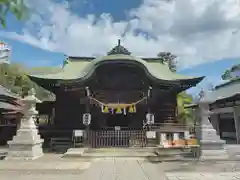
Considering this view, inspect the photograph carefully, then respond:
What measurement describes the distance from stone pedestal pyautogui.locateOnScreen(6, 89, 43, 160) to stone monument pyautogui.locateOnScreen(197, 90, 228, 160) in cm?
827

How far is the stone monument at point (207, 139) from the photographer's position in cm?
1302

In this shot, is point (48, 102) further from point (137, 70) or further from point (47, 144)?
point (137, 70)

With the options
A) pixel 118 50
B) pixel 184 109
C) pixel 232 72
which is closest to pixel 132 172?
pixel 118 50

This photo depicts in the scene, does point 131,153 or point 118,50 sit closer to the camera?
point 131,153

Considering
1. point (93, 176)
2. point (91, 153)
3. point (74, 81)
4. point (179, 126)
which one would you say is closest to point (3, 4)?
point (93, 176)

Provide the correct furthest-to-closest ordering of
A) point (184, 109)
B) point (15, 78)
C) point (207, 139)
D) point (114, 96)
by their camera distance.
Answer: point (15, 78) → point (184, 109) → point (114, 96) → point (207, 139)

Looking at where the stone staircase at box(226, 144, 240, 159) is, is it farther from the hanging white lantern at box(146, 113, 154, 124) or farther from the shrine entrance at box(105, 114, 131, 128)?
the shrine entrance at box(105, 114, 131, 128)

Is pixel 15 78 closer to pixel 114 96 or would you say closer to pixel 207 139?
pixel 114 96

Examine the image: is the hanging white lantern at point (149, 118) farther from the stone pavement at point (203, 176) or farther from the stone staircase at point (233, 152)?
the stone pavement at point (203, 176)

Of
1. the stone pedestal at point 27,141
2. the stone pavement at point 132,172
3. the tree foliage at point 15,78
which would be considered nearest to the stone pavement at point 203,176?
the stone pavement at point 132,172

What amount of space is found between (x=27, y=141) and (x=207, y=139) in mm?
8858

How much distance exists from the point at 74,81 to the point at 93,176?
31.0ft

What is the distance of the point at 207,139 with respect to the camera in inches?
523

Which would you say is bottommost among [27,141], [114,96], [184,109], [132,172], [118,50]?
[132,172]
